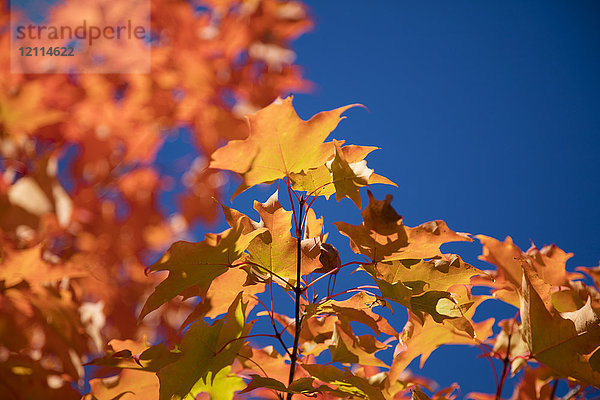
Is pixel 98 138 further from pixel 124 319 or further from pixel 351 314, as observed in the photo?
pixel 351 314

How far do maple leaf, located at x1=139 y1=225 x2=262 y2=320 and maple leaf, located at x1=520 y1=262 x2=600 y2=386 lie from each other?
0.28m

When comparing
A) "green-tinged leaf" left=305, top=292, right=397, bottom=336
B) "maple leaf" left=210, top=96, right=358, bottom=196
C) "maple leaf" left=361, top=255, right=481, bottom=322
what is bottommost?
"green-tinged leaf" left=305, top=292, right=397, bottom=336

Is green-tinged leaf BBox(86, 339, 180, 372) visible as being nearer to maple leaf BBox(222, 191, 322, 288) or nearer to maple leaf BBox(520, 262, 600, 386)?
maple leaf BBox(222, 191, 322, 288)

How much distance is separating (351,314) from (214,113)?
4.37ft

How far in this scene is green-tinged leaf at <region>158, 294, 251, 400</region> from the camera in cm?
38

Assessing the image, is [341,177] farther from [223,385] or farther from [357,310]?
[223,385]

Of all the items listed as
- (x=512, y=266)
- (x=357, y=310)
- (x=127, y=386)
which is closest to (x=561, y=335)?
(x=512, y=266)

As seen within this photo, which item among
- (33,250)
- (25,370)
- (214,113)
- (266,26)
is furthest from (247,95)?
(25,370)

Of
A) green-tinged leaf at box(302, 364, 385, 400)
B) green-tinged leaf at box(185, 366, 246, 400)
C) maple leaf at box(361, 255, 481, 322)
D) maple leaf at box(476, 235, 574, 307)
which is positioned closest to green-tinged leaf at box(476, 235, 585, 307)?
maple leaf at box(476, 235, 574, 307)

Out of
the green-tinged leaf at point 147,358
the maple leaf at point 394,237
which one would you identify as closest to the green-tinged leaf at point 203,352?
the green-tinged leaf at point 147,358

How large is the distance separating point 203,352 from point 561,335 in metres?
0.35

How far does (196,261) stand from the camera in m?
0.41

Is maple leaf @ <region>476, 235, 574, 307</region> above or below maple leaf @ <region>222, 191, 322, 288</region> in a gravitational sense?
below

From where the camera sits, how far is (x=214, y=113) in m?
1.62
